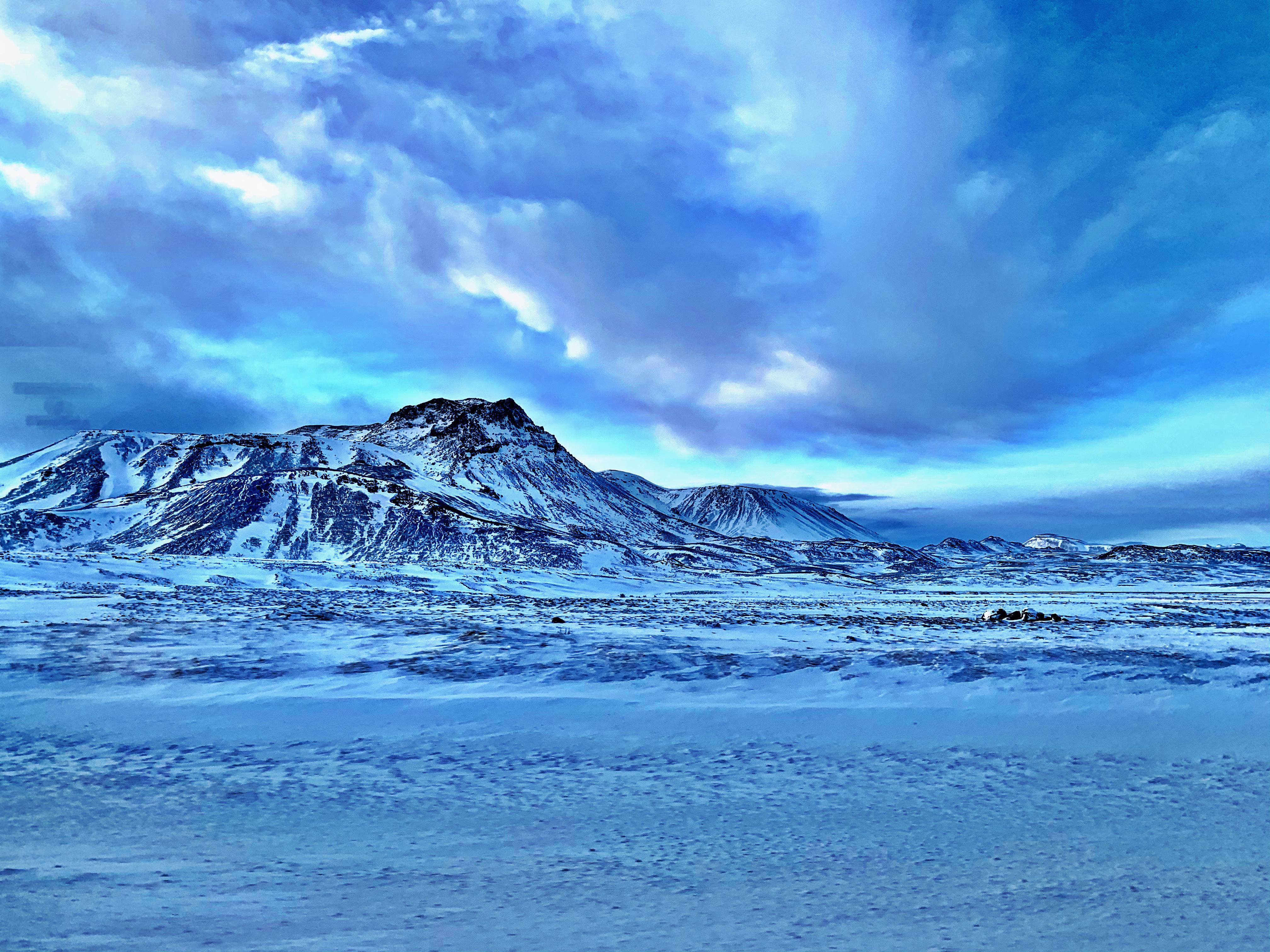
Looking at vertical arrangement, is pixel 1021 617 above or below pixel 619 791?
above

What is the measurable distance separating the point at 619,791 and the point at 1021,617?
1144 inches

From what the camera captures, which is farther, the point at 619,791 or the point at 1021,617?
the point at 1021,617

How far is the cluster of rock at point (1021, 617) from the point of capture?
31812 mm

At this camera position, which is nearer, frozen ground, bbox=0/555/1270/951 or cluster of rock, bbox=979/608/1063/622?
frozen ground, bbox=0/555/1270/951

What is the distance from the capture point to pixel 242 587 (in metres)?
44.6

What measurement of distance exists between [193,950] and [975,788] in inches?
320

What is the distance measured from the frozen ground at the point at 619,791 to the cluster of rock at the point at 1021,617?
11.4 m

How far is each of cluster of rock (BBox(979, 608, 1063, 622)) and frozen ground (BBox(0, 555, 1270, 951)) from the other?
448 inches

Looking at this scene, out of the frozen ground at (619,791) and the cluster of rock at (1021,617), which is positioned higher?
the cluster of rock at (1021,617)

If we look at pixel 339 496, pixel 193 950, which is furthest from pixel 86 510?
pixel 193 950

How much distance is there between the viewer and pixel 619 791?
29.4 ft

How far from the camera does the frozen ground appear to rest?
5691 millimetres

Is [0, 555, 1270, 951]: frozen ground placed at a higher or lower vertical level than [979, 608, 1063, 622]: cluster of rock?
lower

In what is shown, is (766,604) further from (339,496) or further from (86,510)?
(86,510)
